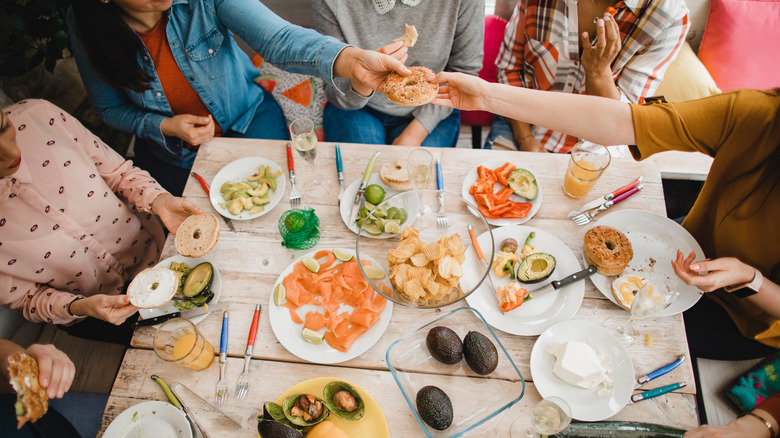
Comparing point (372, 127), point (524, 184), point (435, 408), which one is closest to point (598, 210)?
point (524, 184)

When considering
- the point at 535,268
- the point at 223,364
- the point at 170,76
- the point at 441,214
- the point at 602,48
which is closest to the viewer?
the point at 223,364

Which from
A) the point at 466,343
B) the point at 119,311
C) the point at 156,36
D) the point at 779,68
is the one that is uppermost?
the point at 779,68

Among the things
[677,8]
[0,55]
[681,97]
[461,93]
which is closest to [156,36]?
[0,55]

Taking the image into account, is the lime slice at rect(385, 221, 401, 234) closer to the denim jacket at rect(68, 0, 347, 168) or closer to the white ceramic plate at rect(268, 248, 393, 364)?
the white ceramic plate at rect(268, 248, 393, 364)

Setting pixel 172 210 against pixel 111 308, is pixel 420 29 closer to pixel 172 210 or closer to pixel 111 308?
pixel 172 210

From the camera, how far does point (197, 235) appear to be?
5.12ft

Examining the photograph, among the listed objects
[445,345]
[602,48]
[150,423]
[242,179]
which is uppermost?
[602,48]

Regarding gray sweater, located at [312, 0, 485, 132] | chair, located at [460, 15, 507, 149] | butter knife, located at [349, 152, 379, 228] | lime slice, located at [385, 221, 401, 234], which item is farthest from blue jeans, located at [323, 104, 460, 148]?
lime slice, located at [385, 221, 401, 234]

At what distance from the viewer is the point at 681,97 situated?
264 cm

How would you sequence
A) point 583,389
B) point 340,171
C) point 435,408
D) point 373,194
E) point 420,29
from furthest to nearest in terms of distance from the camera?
point 420,29, point 340,171, point 373,194, point 583,389, point 435,408

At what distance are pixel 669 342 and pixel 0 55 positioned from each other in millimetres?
3737

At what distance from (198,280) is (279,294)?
0.34m

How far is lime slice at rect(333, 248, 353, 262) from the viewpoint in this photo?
152 centimetres

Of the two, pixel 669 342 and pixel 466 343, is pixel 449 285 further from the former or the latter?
pixel 669 342
